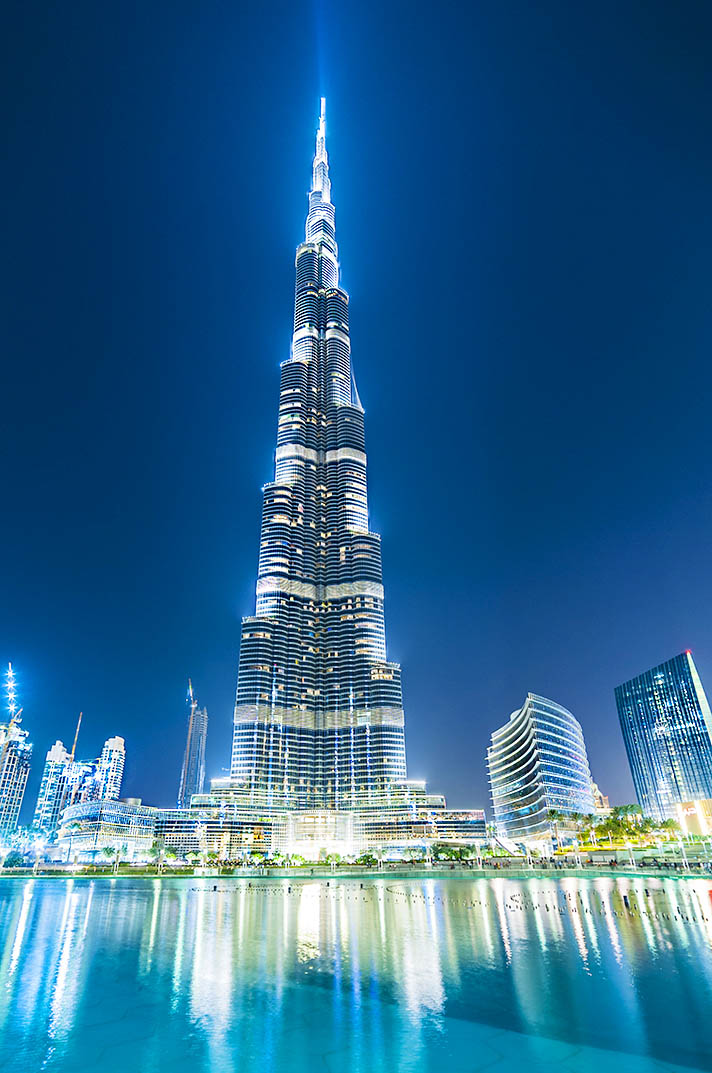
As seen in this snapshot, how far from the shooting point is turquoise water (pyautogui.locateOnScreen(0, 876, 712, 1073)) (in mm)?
17219

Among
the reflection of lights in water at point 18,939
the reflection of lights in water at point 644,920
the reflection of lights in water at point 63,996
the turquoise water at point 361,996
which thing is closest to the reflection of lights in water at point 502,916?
the turquoise water at point 361,996

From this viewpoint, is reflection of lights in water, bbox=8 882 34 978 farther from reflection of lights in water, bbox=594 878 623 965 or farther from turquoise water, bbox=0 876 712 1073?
reflection of lights in water, bbox=594 878 623 965

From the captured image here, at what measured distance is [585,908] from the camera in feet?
176

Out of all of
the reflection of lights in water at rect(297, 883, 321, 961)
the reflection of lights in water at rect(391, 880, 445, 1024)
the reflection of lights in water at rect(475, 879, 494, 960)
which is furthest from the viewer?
the reflection of lights in water at rect(475, 879, 494, 960)

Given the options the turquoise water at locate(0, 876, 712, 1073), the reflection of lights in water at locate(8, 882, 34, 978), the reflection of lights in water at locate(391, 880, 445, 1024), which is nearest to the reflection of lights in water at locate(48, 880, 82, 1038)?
the turquoise water at locate(0, 876, 712, 1073)

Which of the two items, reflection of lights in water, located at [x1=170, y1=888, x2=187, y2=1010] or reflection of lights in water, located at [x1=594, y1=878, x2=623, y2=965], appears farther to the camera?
reflection of lights in water, located at [x1=594, y1=878, x2=623, y2=965]

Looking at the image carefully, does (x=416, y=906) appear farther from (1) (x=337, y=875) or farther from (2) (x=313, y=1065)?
(1) (x=337, y=875)

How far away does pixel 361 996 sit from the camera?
22.9 m

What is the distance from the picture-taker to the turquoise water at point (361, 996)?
1722 centimetres

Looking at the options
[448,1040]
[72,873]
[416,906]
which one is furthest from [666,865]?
[72,873]

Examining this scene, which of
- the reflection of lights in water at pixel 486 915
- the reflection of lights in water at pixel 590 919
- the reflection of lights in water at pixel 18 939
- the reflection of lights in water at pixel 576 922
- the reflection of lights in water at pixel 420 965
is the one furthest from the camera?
the reflection of lights in water at pixel 486 915

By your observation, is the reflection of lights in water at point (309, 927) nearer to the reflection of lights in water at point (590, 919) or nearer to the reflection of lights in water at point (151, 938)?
the reflection of lights in water at point (151, 938)

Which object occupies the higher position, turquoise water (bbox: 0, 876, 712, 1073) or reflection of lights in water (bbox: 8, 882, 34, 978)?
reflection of lights in water (bbox: 8, 882, 34, 978)

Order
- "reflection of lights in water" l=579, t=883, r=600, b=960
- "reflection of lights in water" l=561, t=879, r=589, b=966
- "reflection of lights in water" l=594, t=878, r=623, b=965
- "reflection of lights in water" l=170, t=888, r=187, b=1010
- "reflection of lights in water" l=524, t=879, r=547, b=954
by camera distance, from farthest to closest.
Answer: "reflection of lights in water" l=524, t=879, r=547, b=954 → "reflection of lights in water" l=579, t=883, r=600, b=960 → "reflection of lights in water" l=594, t=878, r=623, b=965 → "reflection of lights in water" l=561, t=879, r=589, b=966 → "reflection of lights in water" l=170, t=888, r=187, b=1010
